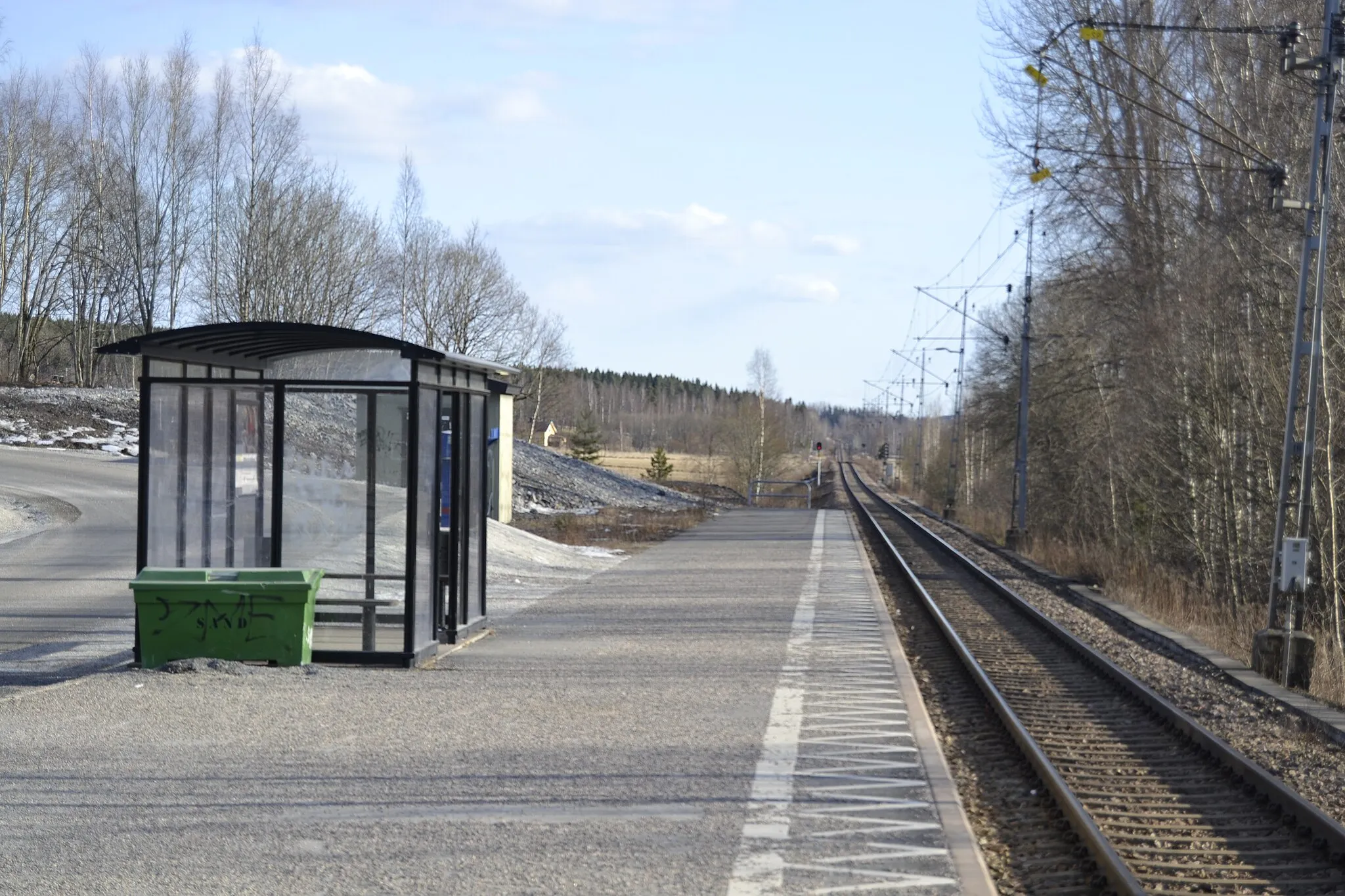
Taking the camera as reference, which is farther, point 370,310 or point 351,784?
point 370,310

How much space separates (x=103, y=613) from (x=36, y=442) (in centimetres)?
2793

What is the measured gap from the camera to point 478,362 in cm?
1311

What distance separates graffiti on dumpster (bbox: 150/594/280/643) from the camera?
11.2 m

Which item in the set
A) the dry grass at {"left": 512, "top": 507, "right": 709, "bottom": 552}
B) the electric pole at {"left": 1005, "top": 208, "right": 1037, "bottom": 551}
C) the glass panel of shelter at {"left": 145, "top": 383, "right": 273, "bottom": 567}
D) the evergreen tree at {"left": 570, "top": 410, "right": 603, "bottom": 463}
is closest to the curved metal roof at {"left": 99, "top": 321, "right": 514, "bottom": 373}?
the glass panel of shelter at {"left": 145, "top": 383, "right": 273, "bottom": 567}

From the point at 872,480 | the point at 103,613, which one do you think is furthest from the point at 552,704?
the point at 872,480

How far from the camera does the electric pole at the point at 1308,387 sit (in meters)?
13.5

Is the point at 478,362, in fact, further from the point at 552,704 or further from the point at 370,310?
the point at 370,310

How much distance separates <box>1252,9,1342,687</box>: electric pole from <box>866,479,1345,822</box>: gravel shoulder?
69 cm

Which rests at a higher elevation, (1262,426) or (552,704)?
(1262,426)

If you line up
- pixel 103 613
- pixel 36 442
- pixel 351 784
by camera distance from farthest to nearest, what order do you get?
pixel 36 442
pixel 103 613
pixel 351 784

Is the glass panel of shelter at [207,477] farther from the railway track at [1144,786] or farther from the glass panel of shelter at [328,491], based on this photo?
the railway track at [1144,786]

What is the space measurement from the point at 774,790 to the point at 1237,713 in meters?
5.46

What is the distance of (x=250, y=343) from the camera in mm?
12516

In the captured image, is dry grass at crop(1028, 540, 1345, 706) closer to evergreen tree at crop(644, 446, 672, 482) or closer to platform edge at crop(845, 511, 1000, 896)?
platform edge at crop(845, 511, 1000, 896)
